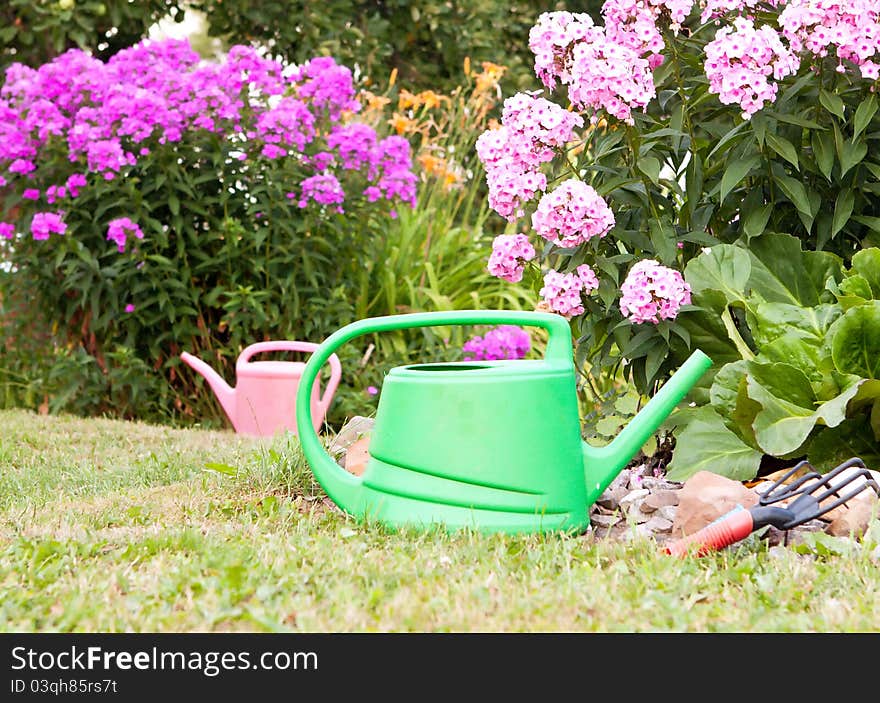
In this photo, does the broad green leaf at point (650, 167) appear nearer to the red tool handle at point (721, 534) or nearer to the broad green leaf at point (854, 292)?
the broad green leaf at point (854, 292)

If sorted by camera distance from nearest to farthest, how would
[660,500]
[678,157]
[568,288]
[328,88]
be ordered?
[660,500] < [568,288] < [678,157] < [328,88]

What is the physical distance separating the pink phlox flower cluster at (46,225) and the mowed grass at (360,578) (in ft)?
7.07

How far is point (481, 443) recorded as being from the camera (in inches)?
74.7

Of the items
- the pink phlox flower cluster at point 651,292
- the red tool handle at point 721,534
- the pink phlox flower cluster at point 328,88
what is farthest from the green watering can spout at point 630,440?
the pink phlox flower cluster at point 328,88

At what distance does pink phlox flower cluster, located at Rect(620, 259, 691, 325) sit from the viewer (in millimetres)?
2381

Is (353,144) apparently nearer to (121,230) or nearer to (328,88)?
(328,88)

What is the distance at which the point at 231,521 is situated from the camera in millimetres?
2113

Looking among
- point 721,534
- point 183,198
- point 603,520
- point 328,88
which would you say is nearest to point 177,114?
point 183,198

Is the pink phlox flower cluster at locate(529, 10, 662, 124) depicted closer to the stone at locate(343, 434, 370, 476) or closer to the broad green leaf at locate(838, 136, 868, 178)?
the broad green leaf at locate(838, 136, 868, 178)

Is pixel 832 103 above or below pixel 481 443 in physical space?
above

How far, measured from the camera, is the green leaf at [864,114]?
2377 mm

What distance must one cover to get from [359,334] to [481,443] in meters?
0.35
